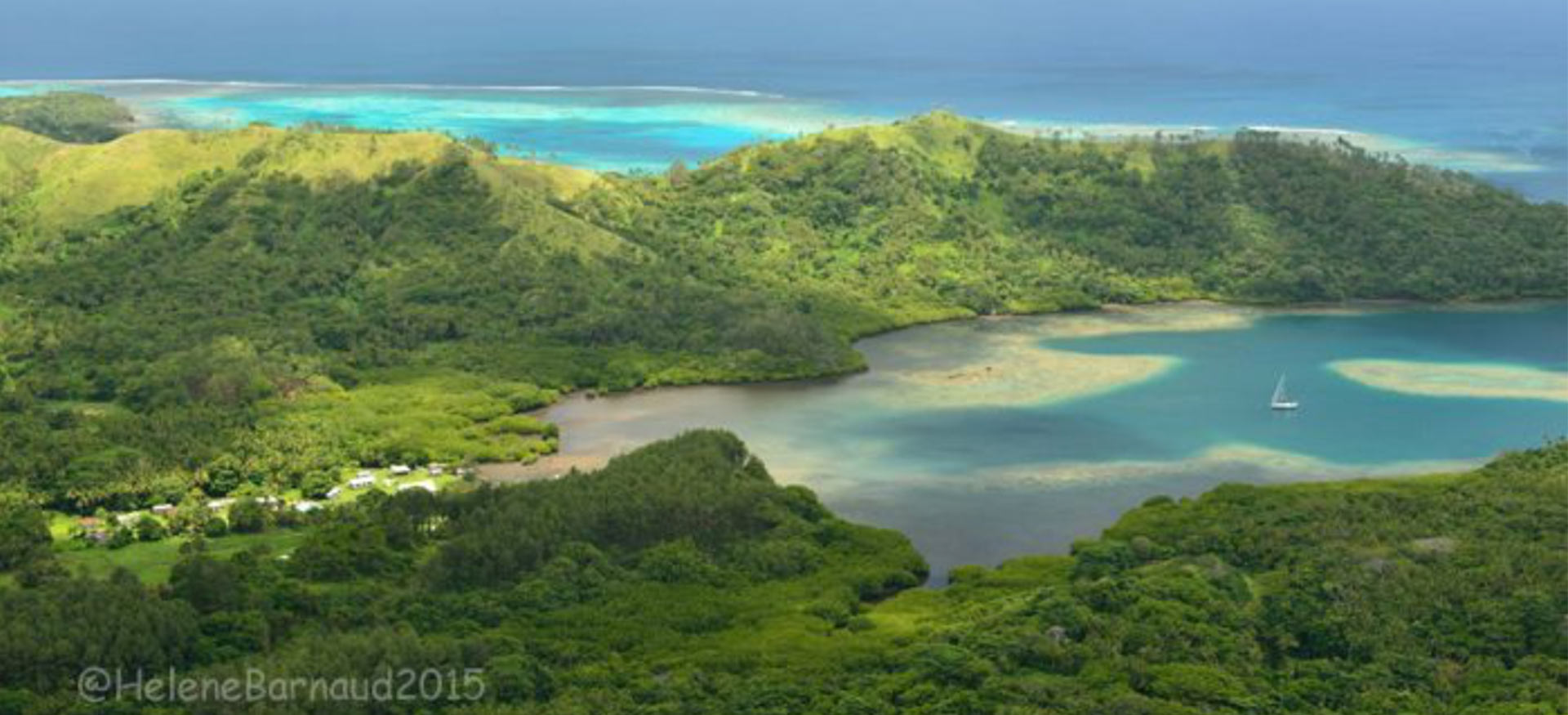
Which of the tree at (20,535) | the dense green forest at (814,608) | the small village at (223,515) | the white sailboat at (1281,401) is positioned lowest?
the small village at (223,515)

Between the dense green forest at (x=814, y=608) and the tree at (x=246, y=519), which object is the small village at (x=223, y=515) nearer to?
the tree at (x=246, y=519)

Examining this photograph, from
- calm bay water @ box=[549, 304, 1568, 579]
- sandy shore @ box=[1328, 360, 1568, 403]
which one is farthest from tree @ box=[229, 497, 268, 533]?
sandy shore @ box=[1328, 360, 1568, 403]

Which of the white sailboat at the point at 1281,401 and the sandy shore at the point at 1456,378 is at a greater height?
the sandy shore at the point at 1456,378

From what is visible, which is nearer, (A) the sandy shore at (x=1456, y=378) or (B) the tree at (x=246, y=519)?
(B) the tree at (x=246, y=519)

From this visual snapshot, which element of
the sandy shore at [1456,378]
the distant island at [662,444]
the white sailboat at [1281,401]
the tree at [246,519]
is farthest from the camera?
the sandy shore at [1456,378]

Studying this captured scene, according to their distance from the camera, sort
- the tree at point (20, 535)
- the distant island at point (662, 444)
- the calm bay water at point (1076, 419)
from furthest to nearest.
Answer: the calm bay water at point (1076, 419)
the tree at point (20, 535)
the distant island at point (662, 444)

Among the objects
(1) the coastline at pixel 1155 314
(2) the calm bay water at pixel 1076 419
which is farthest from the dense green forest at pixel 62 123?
(2) the calm bay water at pixel 1076 419

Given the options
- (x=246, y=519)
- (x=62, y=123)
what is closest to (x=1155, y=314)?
(x=246, y=519)
